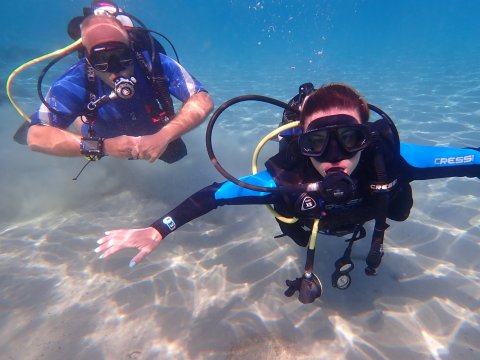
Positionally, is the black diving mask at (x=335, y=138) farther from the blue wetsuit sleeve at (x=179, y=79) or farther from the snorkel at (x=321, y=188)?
the blue wetsuit sleeve at (x=179, y=79)

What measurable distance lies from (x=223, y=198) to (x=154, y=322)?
1865 millimetres

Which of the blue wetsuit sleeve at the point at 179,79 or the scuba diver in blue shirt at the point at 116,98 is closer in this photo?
the scuba diver in blue shirt at the point at 116,98

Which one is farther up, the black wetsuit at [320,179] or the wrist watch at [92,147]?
the wrist watch at [92,147]

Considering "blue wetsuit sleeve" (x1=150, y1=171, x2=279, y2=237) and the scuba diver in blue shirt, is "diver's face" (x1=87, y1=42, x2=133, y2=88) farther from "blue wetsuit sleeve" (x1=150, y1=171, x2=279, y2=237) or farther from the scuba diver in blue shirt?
"blue wetsuit sleeve" (x1=150, y1=171, x2=279, y2=237)

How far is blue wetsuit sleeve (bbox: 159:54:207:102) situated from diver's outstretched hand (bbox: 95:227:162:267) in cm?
257

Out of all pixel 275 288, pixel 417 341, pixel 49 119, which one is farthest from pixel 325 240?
pixel 49 119

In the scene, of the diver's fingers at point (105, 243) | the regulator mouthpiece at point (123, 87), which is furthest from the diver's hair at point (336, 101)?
the regulator mouthpiece at point (123, 87)

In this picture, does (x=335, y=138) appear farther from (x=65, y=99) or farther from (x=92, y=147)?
(x=65, y=99)

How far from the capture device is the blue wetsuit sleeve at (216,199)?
2838 mm

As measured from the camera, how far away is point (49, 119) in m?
4.14

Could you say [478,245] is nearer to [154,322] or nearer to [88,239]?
[154,322]

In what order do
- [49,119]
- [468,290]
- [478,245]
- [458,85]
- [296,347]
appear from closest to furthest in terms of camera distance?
[296,347]
[468,290]
[49,119]
[478,245]
[458,85]

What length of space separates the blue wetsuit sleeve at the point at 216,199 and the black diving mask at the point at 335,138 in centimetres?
58

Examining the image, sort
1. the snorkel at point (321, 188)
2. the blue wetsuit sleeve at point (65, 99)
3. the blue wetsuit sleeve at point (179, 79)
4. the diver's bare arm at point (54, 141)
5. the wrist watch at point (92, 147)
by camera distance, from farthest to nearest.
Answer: the blue wetsuit sleeve at point (179, 79) < the blue wetsuit sleeve at point (65, 99) < the diver's bare arm at point (54, 141) < the wrist watch at point (92, 147) < the snorkel at point (321, 188)
